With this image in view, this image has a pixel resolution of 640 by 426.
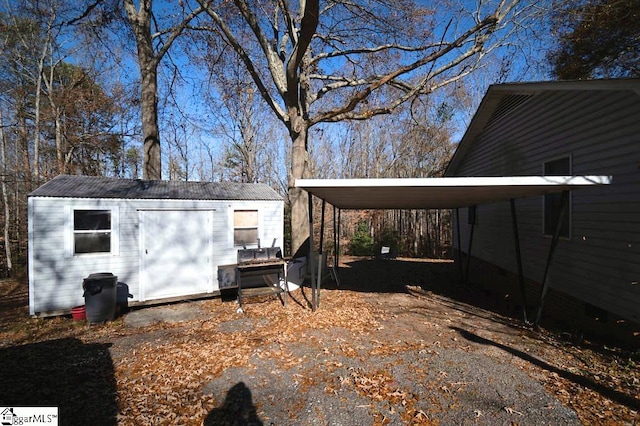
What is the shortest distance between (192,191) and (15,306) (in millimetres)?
5321

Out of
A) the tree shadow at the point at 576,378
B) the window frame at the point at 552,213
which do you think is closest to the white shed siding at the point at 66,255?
the tree shadow at the point at 576,378

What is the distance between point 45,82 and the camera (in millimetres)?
14008

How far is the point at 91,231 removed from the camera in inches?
244

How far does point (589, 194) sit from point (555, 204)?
109cm

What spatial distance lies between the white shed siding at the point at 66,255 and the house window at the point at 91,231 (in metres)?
0.13

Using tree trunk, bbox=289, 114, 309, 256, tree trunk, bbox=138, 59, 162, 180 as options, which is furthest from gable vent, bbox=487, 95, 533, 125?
tree trunk, bbox=138, 59, 162, 180

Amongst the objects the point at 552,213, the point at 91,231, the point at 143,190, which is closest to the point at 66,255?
the point at 91,231

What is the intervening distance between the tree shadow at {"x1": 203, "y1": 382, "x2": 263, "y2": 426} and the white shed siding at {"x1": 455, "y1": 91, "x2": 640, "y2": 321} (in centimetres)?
559

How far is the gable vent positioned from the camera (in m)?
7.21

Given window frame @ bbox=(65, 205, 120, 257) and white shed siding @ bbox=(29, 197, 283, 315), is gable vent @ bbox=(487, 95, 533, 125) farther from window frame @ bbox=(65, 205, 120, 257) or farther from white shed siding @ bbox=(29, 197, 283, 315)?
window frame @ bbox=(65, 205, 120, 257)

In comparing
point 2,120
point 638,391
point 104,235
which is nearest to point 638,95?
point 638,391

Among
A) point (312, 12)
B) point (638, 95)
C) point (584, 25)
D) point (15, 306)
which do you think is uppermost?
point (584, 25)

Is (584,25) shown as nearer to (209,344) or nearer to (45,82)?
(209,344)

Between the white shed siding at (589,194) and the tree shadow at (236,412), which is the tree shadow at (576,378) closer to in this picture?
the white shed siding at (589,194)
